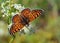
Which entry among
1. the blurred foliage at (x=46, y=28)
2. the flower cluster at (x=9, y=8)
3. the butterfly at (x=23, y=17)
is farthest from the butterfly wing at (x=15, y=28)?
the blurred foliage at (x=46, y=28)

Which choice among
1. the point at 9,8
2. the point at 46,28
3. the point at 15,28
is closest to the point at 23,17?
the point at 9,8

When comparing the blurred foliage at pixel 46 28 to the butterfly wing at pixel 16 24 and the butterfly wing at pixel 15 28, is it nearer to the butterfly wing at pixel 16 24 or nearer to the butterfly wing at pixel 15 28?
the butterfly wing at pixel 16 24

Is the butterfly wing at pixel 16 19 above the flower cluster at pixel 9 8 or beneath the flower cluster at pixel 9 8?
beneath

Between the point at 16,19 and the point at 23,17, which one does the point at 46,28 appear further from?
the point at 16,19

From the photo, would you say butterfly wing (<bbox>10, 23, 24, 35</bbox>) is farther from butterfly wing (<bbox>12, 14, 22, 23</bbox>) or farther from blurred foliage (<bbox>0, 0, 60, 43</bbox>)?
blurred foliage (<bbox>0, 0, 60, 43</bbox>)

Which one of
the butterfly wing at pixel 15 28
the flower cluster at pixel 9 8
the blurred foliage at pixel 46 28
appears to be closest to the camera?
the butterfly wing at pixel 15 28

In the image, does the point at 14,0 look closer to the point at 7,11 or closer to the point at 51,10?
the point at 7,11

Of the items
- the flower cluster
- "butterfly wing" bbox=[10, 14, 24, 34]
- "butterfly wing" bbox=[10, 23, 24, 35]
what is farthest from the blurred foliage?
"butterfly wing" bbox=[10, 23, 24, 35]

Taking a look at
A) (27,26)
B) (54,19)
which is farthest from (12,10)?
(54,19)

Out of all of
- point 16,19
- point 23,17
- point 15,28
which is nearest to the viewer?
point 15,28
